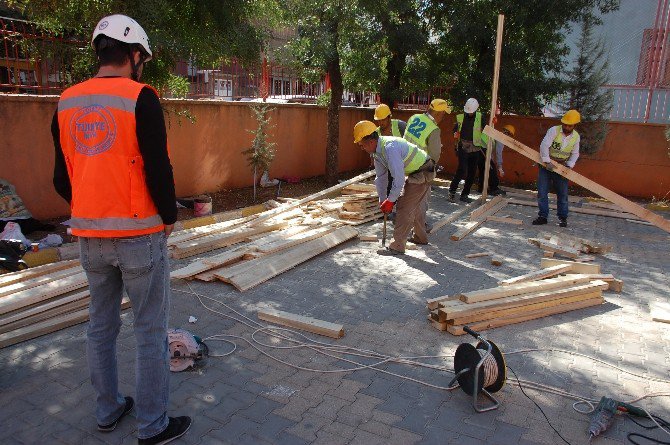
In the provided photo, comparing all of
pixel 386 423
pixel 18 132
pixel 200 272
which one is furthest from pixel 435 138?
pixel 18 132

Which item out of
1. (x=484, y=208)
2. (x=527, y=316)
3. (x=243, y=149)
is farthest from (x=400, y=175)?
(x=243, y=149)

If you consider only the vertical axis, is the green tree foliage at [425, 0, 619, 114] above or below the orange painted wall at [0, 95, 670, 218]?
above

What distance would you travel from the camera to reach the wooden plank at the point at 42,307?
456 cm

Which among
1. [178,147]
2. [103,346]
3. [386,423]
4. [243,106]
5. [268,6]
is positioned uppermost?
[268,6]

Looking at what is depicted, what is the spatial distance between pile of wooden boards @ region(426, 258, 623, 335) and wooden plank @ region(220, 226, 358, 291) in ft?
6.41

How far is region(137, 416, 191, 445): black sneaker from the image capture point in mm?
3113

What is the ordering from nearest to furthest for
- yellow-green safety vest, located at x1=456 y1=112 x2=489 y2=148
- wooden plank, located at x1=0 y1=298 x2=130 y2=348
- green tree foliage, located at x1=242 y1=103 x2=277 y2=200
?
1. wooden plank, located at x1=0 y1=298 x2=130 y2=348
2. green tree foliage, located at x1=242 y1=103 x2=277 y2=200
3. yellow-green safety vest, located at x1=456 y1=112 x2=489 y2=148

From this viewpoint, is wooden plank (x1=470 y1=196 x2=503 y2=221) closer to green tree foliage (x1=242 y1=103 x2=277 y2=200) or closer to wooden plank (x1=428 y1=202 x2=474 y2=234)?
wooden plank (x1=428 y1=202 x2=474 y2=234)

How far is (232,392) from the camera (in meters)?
3.83

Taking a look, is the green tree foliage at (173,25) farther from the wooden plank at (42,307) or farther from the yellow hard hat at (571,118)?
the yellow hard hat at (571,118)

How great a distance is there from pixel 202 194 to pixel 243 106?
2.17 meters

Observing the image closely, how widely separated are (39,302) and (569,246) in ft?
22.6

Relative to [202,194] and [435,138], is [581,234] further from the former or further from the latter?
[202,194]

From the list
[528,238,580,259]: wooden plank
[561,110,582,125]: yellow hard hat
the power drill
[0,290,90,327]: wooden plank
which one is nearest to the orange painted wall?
[0,290,90,327]: wooden plank
